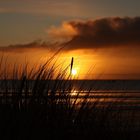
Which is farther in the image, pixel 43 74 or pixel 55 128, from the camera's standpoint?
pixel 43 74

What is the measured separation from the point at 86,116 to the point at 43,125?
834mm

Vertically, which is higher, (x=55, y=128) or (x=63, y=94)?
(x=63, y=94)

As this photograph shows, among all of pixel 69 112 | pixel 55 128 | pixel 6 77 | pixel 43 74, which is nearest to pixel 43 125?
pixel 55 128

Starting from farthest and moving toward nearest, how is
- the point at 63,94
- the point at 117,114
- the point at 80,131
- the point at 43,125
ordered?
the point at 117,114
the point at 63,94
the point at 80,131
the point at 43,125

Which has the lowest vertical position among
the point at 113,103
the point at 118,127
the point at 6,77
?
the point at 118,127

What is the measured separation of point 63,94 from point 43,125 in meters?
0.90

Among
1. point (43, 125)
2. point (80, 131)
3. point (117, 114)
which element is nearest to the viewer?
point (43, 125)

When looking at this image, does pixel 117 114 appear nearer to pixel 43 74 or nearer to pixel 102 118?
pixel 102 118

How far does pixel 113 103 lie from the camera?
252 inches

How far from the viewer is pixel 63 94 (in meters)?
6.08

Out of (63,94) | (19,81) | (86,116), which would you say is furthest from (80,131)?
(19,81)

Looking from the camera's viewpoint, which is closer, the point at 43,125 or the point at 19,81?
the point at 43,125

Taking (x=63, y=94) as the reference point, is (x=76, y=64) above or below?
above

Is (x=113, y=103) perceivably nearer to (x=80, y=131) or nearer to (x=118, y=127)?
(x=118, y=127)
